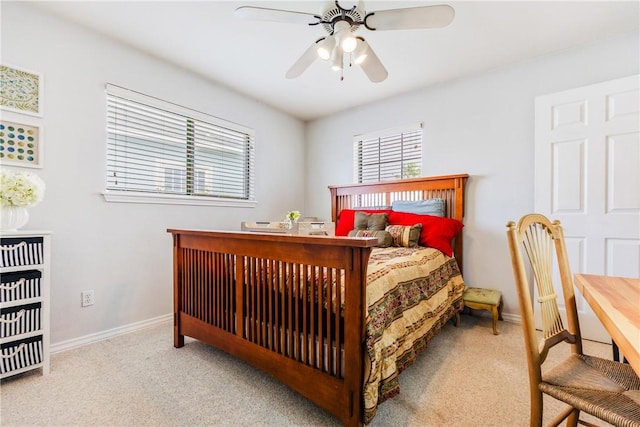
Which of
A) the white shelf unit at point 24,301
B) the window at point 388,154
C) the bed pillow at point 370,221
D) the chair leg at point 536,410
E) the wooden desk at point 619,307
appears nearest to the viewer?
the wooden desk at point 619,307

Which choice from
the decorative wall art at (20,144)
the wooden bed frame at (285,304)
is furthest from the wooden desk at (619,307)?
the decorative wall art at (20,144)

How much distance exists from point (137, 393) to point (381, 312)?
4.85 feet

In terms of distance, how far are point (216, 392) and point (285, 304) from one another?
27.0 inches

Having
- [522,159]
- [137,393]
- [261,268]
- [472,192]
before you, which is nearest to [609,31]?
[522,159]

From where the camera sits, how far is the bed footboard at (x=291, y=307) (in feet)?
4.16

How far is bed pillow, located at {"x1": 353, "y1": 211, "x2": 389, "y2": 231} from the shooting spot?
2992 mm

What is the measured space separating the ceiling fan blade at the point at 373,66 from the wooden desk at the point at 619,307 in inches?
68.1

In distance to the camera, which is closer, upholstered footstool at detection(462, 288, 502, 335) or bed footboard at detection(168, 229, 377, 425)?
bed footboard at detection(168, 229, 377, 425)

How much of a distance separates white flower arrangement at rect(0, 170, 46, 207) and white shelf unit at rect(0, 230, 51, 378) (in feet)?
0.66

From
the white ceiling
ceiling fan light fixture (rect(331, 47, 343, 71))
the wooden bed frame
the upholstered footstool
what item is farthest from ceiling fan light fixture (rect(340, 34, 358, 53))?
the upholstered footstool

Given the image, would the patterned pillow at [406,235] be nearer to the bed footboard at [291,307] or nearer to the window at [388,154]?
the window at [388,154]

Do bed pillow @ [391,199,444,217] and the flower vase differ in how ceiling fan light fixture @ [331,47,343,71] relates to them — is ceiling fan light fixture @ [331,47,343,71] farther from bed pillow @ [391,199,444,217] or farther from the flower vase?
the flower vase

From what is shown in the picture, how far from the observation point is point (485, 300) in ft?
8.41

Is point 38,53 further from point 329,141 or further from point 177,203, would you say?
point 329,141
